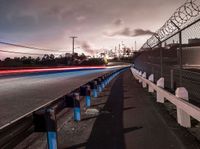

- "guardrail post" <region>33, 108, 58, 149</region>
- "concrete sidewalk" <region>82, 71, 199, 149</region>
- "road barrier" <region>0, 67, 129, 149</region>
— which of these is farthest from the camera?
"concrete sidewalk" <region>82, 71, 199, 149</region>

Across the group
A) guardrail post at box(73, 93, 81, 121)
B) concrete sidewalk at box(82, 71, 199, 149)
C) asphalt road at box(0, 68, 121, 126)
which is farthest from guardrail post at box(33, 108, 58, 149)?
asphalt road at box(0, 68, 121, 126)

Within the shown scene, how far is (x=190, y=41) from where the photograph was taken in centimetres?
1023

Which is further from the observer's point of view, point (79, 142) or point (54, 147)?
point (79, 142)

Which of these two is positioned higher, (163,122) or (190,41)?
(190,41)

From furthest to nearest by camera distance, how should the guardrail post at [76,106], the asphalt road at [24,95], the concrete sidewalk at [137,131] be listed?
1. the asphalt road at [24,95]
2. the guardrail post at [76,106]
3. the concrete sidewalk at [137,131]

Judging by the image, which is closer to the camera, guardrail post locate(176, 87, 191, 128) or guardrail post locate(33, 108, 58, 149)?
guardrail post locate(33, 108, 58, 149)

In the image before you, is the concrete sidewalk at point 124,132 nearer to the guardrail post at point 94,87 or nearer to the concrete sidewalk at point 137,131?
the concrete sidewalk at point 137,131

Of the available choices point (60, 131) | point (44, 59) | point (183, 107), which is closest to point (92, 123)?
point (60, 131)

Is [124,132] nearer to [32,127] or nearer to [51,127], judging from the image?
[51,127]

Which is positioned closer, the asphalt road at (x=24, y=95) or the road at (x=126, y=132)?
the road at (x=126, y=132)

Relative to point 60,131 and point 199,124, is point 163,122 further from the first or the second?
point 60,131

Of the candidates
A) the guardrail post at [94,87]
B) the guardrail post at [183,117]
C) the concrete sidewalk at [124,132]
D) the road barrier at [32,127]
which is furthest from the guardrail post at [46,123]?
the guardrail post at [94,87]

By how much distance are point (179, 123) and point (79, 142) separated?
2780 mm

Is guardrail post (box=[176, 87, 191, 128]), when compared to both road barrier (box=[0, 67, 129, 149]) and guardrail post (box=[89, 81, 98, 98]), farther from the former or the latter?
guardrail post (box=[89, 81, 98, 98])
